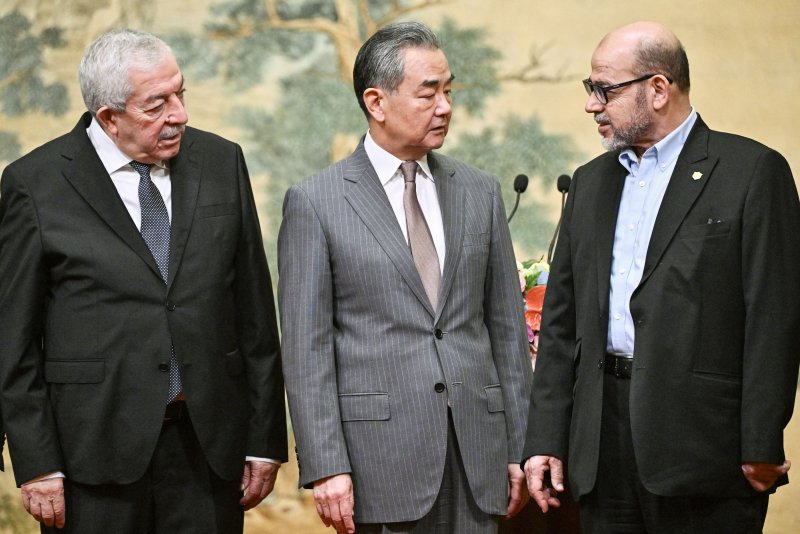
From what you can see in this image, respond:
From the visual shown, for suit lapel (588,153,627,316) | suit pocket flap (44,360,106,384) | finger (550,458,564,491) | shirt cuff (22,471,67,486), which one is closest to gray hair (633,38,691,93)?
suit lapel (588,153,627,316)

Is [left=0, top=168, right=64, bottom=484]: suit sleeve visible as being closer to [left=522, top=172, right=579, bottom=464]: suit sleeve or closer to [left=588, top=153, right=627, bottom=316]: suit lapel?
[left=522, top=172, right=579, bottom=464]: suit sleeve

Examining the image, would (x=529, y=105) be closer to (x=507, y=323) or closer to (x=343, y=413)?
(x=507, y=323)

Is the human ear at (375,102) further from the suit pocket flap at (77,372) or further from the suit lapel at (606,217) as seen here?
the suit pocket flap at (77,372)

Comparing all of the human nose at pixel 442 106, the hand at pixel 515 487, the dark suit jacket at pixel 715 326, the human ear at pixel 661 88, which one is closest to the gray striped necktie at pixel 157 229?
the human nose at pixel 442 106

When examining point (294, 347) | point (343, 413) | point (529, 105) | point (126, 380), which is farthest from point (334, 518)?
point (529, 105)

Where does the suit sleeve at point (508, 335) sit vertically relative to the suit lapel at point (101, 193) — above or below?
below

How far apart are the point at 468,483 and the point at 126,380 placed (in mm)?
858

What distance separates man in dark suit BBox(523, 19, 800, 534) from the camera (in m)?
2.46

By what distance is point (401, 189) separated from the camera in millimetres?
2840

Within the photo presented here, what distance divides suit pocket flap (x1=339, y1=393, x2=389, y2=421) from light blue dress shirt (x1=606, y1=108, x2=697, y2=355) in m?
0.55

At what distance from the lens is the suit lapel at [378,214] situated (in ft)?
8.86

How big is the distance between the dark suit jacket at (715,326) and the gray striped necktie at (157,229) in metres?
1.01

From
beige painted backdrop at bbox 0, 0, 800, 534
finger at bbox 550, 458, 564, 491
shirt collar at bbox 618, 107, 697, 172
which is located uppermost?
beige painted backdrop at bbox 0, 0, 800, 534

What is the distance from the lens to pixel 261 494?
2.93 meters
